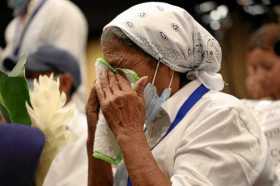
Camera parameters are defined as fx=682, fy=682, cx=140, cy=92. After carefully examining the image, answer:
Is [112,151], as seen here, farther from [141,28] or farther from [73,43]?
[73,43]

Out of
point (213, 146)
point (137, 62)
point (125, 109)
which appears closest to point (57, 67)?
point (137, 62)

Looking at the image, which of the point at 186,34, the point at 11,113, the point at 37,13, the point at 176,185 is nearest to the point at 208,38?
the point at 186,34

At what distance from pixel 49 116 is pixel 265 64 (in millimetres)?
1202

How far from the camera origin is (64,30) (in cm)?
373

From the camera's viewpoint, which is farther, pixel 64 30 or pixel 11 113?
pixel 64 30

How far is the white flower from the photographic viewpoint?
1.84m

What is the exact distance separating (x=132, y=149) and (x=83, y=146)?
0.63 m

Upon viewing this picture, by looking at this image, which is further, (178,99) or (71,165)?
(71,165)

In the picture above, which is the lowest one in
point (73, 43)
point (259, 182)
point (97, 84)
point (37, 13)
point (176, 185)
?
point (73, 43)

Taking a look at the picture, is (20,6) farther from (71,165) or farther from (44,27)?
(71,165)

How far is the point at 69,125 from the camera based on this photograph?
90.7 inches

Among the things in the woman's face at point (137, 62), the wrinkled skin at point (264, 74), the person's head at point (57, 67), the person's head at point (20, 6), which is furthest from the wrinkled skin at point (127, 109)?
the person's head at point (20, 6)

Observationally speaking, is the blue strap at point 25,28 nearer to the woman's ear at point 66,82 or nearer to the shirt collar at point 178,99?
the woman's ear at point 66,82

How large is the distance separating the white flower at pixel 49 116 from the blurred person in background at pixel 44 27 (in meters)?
1.65
